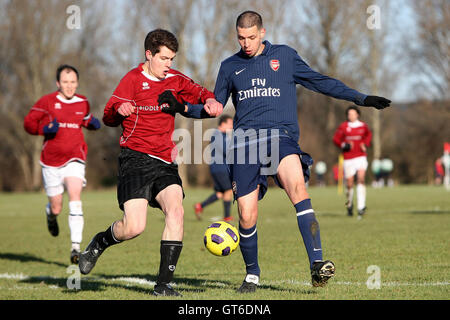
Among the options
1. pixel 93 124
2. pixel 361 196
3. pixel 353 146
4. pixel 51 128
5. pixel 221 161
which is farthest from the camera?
pixel 353 146

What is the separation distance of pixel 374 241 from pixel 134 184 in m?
5.22

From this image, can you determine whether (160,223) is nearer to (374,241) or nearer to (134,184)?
(374,241)

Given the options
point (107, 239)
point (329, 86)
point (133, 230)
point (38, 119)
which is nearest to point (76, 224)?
point (38, 119)

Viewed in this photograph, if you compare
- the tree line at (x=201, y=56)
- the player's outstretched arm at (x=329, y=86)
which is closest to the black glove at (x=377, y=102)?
the player's outstretched arm at (x=329, y=86)

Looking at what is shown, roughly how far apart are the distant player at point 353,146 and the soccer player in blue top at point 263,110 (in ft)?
30.3

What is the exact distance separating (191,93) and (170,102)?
1.87 feet

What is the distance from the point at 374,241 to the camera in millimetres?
10078

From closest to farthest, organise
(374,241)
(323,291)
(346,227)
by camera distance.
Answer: (323,291)
(374,241)
(346,227)

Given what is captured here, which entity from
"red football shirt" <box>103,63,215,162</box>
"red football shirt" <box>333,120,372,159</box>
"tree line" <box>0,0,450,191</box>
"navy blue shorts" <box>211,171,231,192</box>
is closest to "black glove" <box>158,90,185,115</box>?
"red football shirt" <box>103,63,215,162</box>

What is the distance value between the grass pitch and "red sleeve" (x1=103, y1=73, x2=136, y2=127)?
5.35 feet

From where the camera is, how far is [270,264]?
823 centimetres

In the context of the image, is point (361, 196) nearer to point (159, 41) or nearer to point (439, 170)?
point (159, 41)

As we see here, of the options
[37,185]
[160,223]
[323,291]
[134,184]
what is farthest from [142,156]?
[37,185]

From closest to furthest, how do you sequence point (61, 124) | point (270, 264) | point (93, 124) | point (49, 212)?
point (270, 264) → point (61, 124) → point (93, 124) → point (49, 212)
